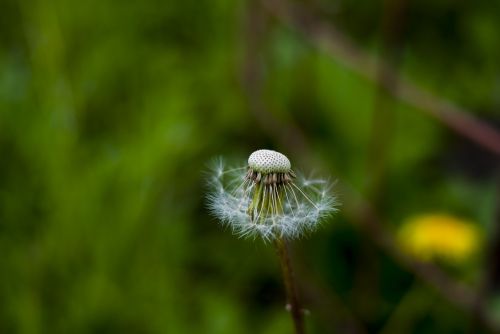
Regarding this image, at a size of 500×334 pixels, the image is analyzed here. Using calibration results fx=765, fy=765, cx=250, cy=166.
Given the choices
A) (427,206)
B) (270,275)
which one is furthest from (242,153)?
(427,206)

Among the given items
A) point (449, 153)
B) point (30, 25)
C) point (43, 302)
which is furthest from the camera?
point (449, 153)

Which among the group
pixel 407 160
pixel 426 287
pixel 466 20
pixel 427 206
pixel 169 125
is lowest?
pixel 426 287

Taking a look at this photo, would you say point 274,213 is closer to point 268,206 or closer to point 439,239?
point 268,206

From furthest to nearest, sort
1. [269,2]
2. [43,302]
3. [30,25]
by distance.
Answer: [30,25] → [269,2] → [43,302]

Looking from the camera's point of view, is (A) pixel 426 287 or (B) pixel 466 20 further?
(B) pixel 466 20

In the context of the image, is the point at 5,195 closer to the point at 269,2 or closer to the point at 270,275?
the point at 270,275

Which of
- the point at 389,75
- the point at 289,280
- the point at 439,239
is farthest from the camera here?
the point at 439,239

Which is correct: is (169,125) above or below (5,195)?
above

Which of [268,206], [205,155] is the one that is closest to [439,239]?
[205,155]

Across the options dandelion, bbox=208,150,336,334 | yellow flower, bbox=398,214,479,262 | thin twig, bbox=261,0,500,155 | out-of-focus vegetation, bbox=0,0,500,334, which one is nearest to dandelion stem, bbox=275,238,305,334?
dandelion, bbox=208,150,336,334
